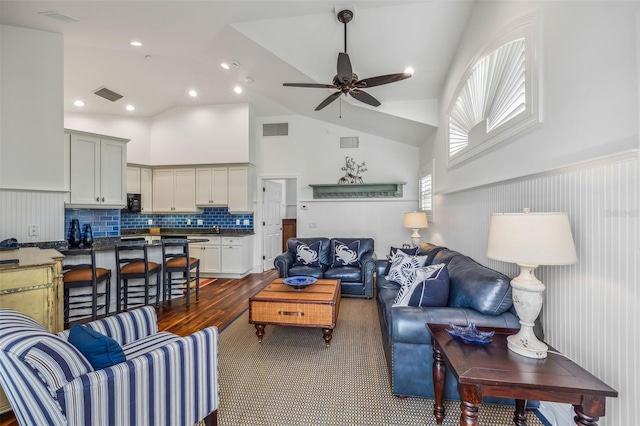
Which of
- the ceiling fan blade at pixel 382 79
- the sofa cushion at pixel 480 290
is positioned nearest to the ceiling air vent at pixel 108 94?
the ceiling fan blade at pixel 382 79

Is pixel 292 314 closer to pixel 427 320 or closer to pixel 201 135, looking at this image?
pixel 427 320

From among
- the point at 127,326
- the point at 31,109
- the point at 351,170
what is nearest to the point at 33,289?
the point at 127,326

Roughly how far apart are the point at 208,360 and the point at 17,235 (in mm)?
3203

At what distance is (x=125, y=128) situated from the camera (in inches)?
218

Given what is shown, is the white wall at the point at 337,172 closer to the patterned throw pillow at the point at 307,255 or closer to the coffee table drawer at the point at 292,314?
the patterned throw pillow at the point at 307,255

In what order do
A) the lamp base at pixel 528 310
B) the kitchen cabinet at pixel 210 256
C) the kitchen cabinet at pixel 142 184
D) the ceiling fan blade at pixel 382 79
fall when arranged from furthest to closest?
the kitchen cabinet at pixel 142 184
the kitchen cabinet at pixel 210 256
the ceiling fan blade at pixel 382 79
the lamp base at pixel 528 310

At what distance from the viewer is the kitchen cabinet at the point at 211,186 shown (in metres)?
5.48

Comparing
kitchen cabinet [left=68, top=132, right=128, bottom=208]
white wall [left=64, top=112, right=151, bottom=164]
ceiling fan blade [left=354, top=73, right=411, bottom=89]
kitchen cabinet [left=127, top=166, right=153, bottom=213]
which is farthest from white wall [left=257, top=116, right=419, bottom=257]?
ceiling fan blade [left=354, top=73, right=411, bottom=89]

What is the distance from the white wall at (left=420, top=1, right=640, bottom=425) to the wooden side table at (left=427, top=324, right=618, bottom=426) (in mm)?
188

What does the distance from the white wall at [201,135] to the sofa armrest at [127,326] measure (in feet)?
13.0

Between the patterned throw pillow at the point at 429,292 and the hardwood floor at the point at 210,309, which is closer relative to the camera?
the patterned throw pillow at the point at 429,292

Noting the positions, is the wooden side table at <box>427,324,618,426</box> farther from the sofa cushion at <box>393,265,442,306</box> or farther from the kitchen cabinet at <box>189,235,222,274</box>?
the kitchen cabinet at <box>189,235,222,274</box>

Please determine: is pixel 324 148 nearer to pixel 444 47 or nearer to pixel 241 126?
pixel 241 126

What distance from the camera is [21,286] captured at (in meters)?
1.80
